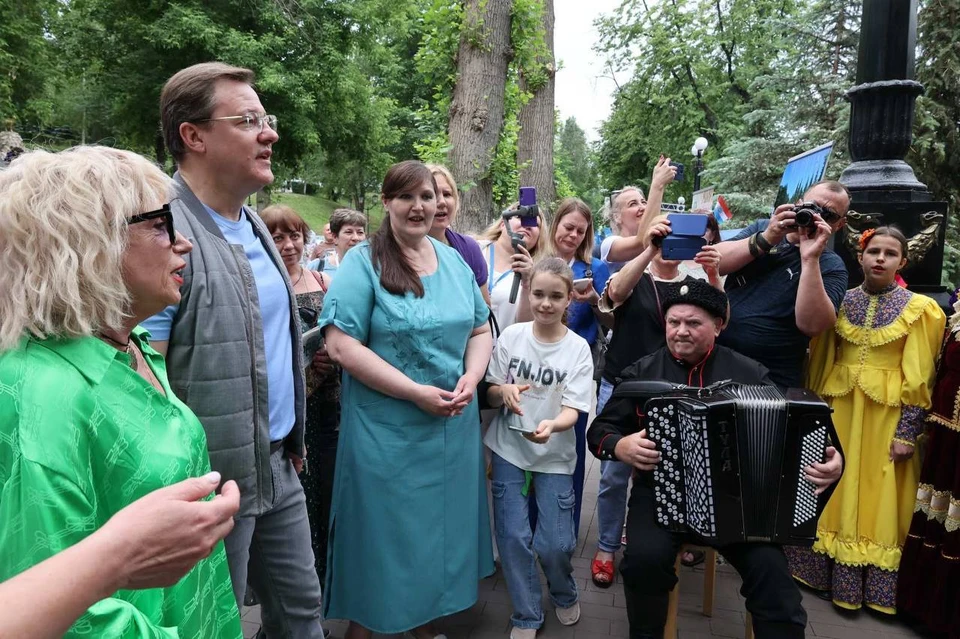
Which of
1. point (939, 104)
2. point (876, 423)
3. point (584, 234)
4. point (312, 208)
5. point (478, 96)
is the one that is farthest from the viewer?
point (312, 208)

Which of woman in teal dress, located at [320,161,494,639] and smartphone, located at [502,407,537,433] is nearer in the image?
woman in teal dress, located at [320,161,494,639]

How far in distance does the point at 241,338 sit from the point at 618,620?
8.16 ft

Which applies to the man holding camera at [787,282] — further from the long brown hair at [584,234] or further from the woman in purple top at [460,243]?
the woman in purple top at [460,243]

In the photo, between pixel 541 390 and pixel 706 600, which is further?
pixel 706 600

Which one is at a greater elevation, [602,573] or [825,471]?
[825,471]

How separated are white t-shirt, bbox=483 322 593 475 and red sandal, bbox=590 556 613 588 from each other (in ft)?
2.86

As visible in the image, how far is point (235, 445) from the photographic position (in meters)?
1.89

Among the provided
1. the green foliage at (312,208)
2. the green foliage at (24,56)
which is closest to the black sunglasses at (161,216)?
the green foliage at (24,56)

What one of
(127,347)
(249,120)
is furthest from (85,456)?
(249,120)

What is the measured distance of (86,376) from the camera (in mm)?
1193

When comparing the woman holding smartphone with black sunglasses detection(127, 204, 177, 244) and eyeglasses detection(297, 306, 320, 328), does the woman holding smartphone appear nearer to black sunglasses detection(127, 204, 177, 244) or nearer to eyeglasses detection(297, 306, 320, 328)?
eyeglasses detection(297, 306, 320, 328)

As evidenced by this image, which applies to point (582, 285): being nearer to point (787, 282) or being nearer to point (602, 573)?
point (787, 282)

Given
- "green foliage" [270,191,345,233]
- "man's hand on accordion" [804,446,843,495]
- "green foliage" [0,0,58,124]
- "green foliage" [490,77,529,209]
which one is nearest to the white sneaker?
"man's hand on accordion" [804,446,843,495]

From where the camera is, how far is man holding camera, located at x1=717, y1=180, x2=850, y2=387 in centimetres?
306
